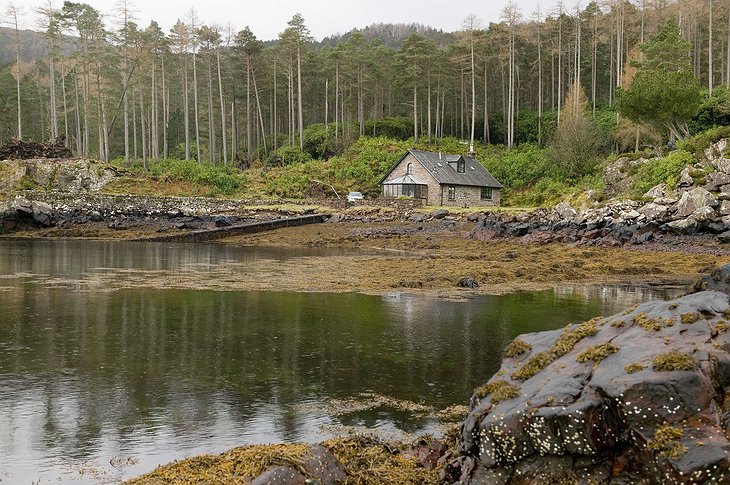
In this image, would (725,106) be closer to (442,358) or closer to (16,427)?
(442,358)

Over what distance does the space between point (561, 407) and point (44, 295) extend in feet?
58.9

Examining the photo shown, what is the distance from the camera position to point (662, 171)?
1671 inches

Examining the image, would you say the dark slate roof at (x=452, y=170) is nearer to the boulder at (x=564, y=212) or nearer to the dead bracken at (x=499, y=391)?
the boulder at (x=564, y=212)

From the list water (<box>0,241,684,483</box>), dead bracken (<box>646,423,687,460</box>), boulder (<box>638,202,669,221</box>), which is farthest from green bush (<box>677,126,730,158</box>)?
dead bracken (<box>646,423,687,460</box>)

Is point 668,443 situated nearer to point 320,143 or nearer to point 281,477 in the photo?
point 281,477

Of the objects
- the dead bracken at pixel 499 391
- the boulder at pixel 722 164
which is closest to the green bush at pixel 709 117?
the boulder at pixel 722 164

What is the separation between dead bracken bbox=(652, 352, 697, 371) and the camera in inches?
206

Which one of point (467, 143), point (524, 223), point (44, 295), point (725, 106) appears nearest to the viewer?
point (44, 295)

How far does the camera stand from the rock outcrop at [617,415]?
4891 mm

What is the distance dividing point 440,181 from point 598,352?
57.1m

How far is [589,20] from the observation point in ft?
297

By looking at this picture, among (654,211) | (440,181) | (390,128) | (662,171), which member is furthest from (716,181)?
(390,128)

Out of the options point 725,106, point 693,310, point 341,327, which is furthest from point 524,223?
point 693,310

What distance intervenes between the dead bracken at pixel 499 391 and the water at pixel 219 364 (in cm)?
228
